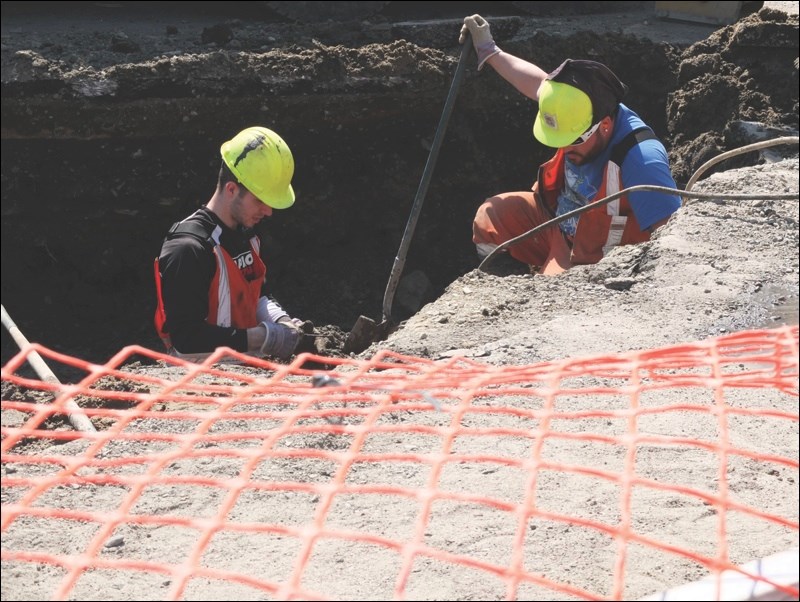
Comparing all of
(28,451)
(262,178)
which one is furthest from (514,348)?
(28,451)

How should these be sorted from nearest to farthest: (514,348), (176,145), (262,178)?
(514,348), (262,178), (176,145)

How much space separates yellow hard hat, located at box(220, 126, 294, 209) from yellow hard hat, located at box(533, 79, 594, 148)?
1.55m

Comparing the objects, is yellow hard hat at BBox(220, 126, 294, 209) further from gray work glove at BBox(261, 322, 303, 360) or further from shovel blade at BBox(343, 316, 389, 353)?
shovel blade at BBox(343, 316, 389, 353)

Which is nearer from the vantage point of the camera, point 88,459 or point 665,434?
point 88,459

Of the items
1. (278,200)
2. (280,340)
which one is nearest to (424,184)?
(278,200)

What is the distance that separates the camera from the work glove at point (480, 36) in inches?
241

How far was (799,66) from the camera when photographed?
294 inches

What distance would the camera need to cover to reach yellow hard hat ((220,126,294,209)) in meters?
4.91

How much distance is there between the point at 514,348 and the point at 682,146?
376cm

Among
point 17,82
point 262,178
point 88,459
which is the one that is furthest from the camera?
point 17,82

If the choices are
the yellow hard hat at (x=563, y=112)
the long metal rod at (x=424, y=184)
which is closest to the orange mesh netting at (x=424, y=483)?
the yellow hard hat at (x=563, y=112)

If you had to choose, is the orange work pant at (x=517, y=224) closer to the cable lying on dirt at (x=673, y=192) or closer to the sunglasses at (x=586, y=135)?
the cable lying on dirt at (x=673, y=192)

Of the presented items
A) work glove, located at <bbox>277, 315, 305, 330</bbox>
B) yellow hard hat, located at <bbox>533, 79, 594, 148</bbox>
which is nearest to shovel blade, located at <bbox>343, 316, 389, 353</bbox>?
work glove, located at <bbox>277, 315, 305, 330</bbox>

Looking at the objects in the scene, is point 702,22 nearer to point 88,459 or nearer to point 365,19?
point 365,19
